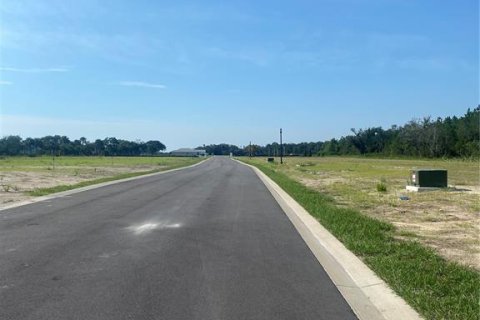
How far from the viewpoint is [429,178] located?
25.2 m

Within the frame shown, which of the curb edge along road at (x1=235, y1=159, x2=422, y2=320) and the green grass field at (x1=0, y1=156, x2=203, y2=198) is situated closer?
the curb edge along road at (x1=235, y1=159, x2=422, y2=320)

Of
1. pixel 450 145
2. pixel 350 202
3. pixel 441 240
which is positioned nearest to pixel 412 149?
pixel 450 145

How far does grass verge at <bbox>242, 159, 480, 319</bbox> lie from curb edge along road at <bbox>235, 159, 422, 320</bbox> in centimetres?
12

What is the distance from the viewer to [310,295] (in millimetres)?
6371

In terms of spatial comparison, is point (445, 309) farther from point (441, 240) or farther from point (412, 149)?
point (412, 149)

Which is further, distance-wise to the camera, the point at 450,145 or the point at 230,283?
the point at 450,145

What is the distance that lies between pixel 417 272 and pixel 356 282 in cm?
Answer: 85

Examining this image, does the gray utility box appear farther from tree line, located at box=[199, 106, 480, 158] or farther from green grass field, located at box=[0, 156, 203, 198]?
tree line, located at box=[199, 106, 480, 158]

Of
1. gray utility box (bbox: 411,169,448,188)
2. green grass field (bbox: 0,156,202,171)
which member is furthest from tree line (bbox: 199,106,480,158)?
gray utility box (bbox: 411,169,448,188)

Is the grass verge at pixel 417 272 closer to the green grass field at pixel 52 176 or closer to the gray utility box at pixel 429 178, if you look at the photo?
the green grass field at pixel 52 176

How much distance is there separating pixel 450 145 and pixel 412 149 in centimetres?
1397

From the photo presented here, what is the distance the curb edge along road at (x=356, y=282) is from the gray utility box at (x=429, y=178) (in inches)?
567

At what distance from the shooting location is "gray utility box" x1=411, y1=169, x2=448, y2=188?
24875 mm

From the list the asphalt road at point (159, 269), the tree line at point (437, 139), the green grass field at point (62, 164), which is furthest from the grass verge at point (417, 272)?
the tree line at point (437, 139)
